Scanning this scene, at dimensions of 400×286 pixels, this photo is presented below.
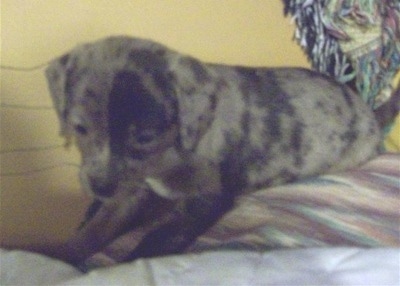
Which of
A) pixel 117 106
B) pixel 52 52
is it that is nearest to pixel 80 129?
pixel 117 106

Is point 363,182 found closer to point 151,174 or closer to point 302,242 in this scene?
point 302,242

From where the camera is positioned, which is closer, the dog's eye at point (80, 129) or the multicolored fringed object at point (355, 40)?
the dog's eye at point (80, 129)

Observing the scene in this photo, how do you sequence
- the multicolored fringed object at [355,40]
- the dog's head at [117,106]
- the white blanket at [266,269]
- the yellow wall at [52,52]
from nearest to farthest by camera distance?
1. the white blanket at [266,269]
2. the dog's head at [117,106]
3. the yellow wall at [52,52]
4. the multicolored fringed object at [355,40]

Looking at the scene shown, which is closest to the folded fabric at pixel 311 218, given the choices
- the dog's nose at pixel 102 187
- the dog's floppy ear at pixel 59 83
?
the dog's nose at pixel 102 187

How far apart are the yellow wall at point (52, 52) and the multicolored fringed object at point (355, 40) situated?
0.50 ft

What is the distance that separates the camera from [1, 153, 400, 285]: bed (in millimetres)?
749

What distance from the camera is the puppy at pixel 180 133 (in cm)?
92

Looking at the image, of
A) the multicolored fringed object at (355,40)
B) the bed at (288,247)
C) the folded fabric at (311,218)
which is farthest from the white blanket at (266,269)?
the multicolored fringed object at (355,40)

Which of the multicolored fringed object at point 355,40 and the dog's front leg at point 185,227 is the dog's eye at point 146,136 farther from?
the multicolored fringed object at point 355,40

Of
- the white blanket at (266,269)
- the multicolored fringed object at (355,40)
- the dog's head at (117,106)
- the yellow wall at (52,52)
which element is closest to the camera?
the white blanket at (266,269)

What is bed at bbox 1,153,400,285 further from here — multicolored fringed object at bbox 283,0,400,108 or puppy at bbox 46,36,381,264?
multicolored fringed object at bbox 283,0,400,108

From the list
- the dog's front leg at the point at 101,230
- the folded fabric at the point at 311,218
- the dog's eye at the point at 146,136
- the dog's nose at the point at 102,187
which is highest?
the dog's eye at the point at 146,136

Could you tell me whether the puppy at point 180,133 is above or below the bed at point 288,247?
above

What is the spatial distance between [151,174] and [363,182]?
392mm
